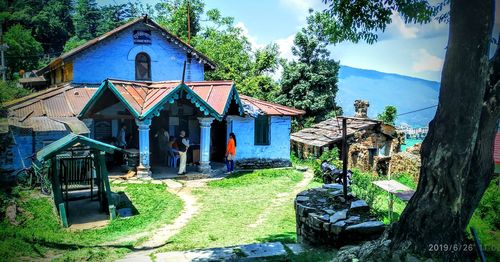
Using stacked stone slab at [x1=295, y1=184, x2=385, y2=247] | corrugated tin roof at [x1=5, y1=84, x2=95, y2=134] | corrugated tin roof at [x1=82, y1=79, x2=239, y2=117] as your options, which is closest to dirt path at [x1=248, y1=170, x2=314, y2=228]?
stacked stone slab at [x1=295, y1=184, x2=385, y2=247]

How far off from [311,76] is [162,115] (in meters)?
13.6

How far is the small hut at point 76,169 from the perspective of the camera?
34.6ft

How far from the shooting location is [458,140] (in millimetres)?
5375

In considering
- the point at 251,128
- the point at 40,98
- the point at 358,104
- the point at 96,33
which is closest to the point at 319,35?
the point at 358,104

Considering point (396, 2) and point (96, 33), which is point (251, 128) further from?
point (96, 33)

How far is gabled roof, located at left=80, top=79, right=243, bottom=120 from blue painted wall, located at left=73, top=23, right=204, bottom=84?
2668 mm

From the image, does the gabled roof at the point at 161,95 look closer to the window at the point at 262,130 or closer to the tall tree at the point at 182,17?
the window at the point at 262,130

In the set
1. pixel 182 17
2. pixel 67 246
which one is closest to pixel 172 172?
pixel 67 246

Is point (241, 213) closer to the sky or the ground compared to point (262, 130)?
closer to the ground

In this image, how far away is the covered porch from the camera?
16.3 m

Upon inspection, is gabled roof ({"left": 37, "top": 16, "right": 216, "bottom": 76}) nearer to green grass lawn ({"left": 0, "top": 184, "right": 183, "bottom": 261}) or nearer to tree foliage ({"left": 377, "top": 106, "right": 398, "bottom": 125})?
green grass lawn ({"left": 0, "top": 184, "right": 183, "bottom": 261})

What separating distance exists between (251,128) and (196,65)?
5956mm

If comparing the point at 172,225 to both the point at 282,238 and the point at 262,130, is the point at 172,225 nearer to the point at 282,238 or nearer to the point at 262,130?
the point at 282,238
